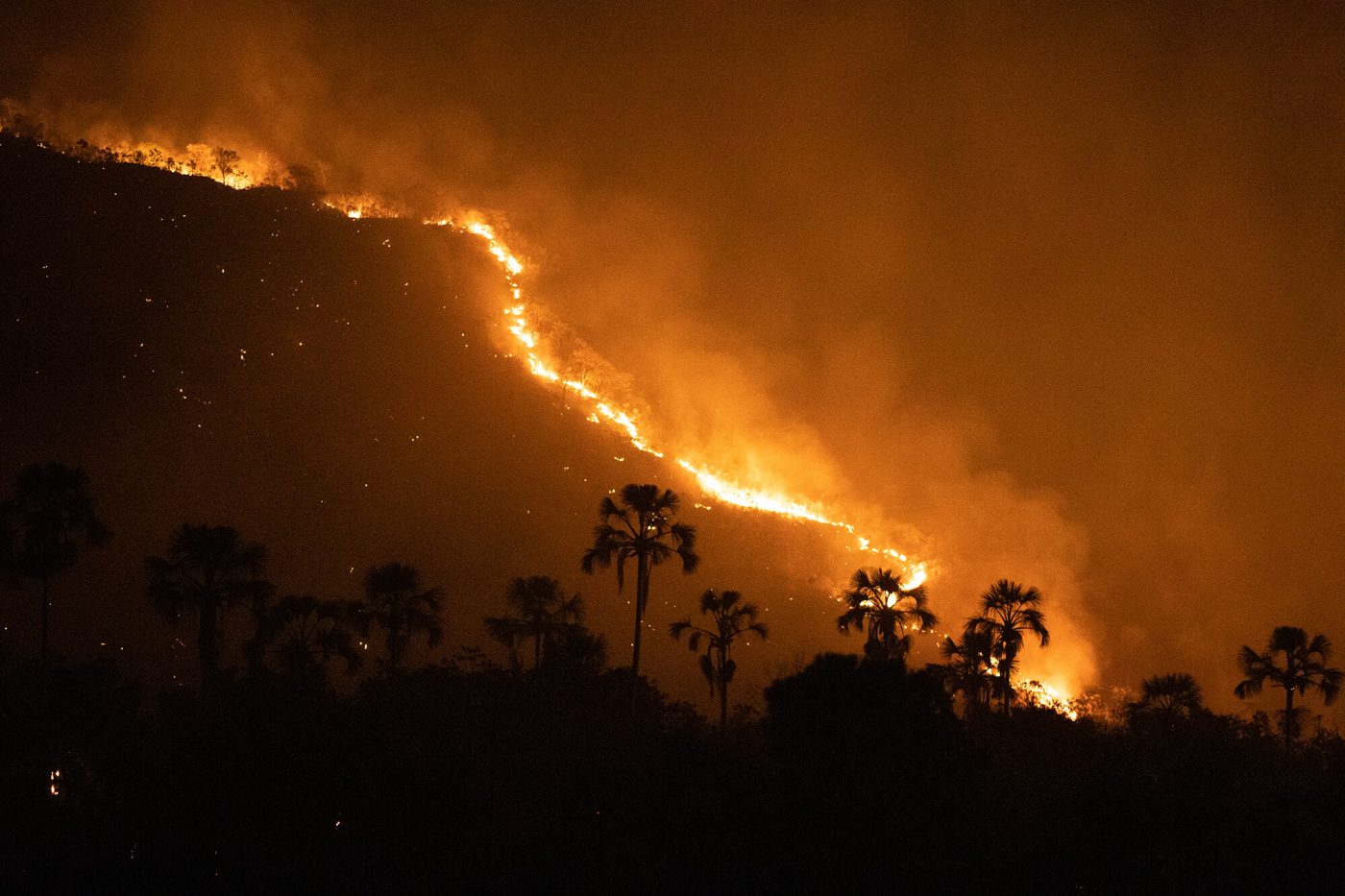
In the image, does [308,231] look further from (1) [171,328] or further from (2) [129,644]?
(2) [129,644]

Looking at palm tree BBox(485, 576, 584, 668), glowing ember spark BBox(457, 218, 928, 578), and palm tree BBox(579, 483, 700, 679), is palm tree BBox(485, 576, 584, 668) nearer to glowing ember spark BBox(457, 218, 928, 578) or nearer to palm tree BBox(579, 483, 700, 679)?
palm tree BBox(579, 483, 700, 679)

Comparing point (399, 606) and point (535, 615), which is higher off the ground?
point (535, 615)

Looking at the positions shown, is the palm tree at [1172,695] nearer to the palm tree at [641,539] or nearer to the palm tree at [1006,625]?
the palm tree at [1006,625]

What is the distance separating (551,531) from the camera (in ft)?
258

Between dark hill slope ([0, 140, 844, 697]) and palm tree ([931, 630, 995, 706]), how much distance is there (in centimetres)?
2188

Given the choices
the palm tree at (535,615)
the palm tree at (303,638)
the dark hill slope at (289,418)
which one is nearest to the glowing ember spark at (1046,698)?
the dark hill slope at (289,418)

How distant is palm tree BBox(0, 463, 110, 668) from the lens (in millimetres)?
41719

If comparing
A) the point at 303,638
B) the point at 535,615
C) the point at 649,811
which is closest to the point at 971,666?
the point at 535,615

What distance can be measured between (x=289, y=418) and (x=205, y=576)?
44793 mm

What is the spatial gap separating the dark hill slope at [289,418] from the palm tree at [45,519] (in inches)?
697

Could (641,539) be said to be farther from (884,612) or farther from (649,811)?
(649,811)

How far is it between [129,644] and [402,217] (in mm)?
61138

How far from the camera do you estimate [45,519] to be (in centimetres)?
4194

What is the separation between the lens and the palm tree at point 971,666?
4578 cm
